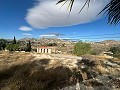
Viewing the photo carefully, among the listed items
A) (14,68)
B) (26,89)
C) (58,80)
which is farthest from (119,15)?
(14,68)

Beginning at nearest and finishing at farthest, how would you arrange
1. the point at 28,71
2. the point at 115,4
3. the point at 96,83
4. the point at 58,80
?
the point at 115,4, the point at 96,83, the point at 58,80, the point at 28,71

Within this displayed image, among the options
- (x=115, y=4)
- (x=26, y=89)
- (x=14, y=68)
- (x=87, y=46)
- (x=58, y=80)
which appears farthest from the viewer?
(x=87, y=46)

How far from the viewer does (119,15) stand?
3.35 metres

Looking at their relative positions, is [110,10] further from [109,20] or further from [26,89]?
[26,89]

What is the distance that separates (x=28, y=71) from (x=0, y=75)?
2291mm

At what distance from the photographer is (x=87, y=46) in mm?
99812

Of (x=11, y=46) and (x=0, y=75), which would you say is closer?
(x=0, y=75)

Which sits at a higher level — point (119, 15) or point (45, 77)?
point (119, 15)

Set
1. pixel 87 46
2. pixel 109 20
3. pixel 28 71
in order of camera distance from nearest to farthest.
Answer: pixel 109 20 → pixel 28 71 → pixel 87 46

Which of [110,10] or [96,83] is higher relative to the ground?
[110,10]

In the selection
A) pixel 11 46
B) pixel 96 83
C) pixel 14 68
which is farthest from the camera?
pixel 11 46

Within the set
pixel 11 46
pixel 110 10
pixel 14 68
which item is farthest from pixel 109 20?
pixel 11 46

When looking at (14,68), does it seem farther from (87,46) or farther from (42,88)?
(87,46)

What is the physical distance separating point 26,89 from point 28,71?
4.74m
